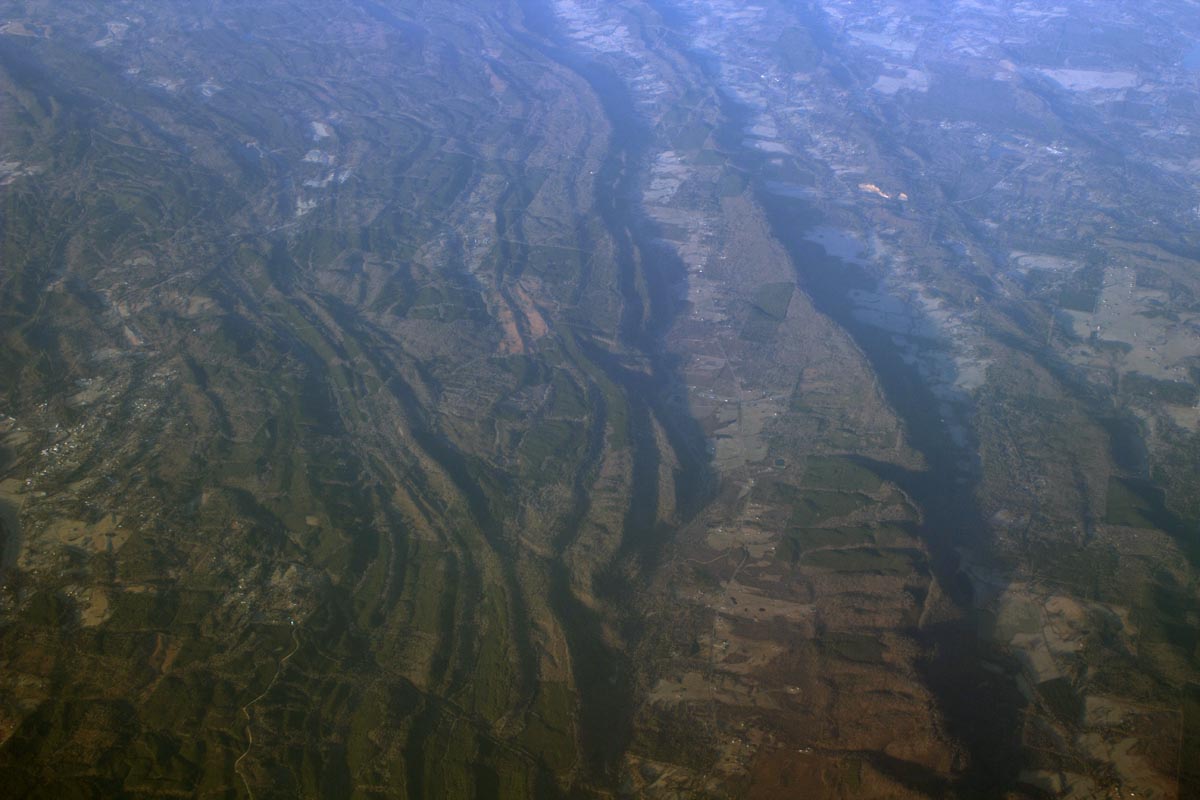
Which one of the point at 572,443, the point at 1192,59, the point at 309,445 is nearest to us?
the point at 309,445

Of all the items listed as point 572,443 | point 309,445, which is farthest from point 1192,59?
point 309,445

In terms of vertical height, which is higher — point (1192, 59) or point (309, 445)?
point (1192, 59)

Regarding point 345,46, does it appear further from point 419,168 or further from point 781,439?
point 781,439

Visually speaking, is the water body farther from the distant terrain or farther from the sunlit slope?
the sunlit slope

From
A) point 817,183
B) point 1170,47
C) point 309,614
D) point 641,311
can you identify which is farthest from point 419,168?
point 1170,47

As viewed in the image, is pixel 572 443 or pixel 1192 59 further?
pixel 1192 59

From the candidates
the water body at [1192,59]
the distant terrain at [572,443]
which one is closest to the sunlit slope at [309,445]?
the distant terrain at [572,443]

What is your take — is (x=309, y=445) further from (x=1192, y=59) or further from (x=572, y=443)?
(x=1192, y=59)

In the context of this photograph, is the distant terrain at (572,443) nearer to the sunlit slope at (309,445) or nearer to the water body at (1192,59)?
the sunlit slope at (309,445)

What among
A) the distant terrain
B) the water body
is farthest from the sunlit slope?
the water body
